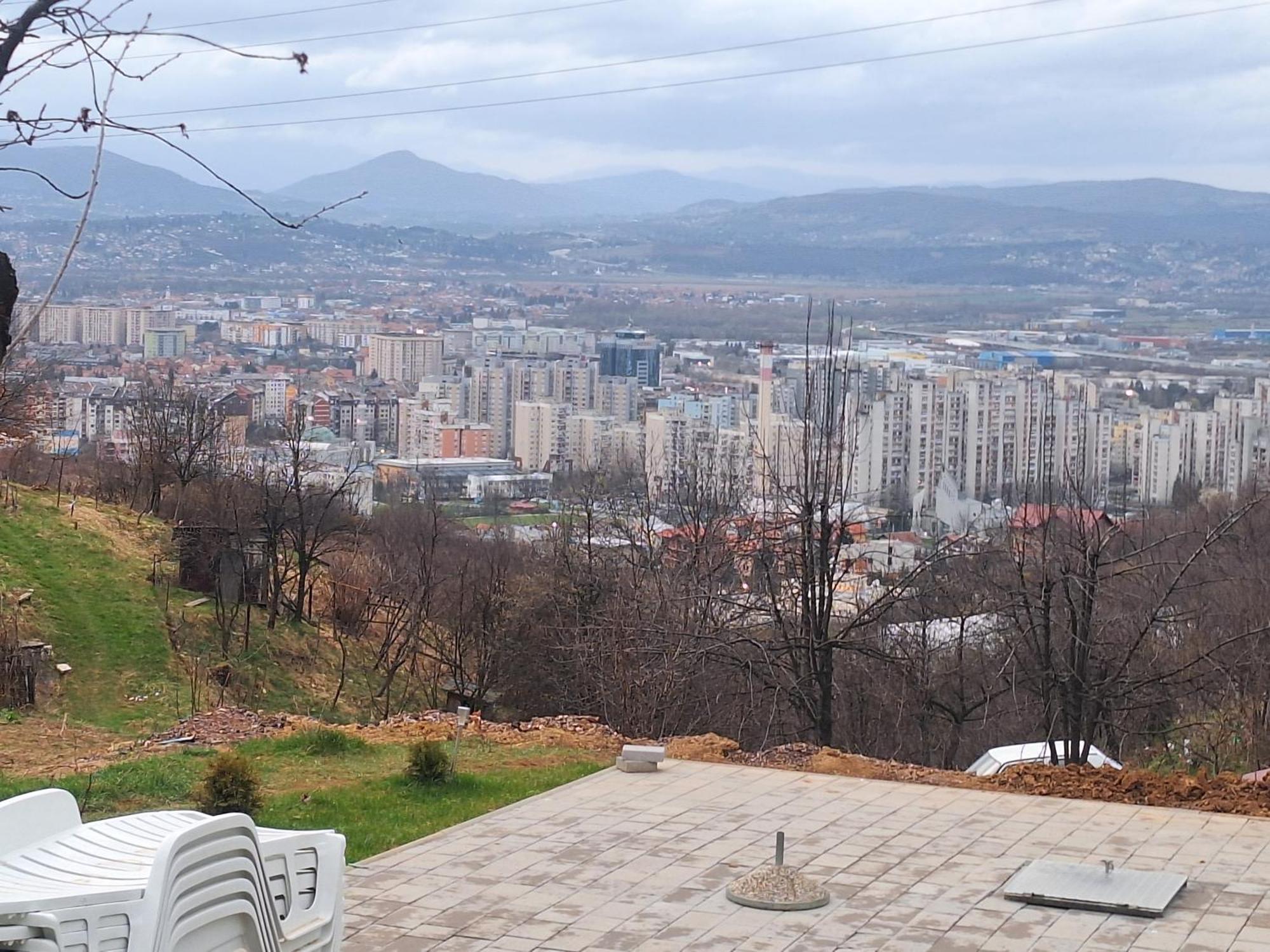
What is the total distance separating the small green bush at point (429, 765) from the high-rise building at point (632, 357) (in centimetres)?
6185

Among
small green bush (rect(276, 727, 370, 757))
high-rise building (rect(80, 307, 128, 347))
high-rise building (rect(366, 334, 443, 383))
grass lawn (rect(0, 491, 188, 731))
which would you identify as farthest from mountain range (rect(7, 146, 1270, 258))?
small green bush (rect(276, 727, 370, 757))

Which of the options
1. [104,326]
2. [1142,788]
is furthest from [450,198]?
[1142,788]

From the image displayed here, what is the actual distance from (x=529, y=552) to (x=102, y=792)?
14.5m

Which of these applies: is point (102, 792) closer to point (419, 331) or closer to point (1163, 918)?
point (1163, 918)

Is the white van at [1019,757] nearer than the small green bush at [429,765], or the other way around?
the small green bush at [429,765]

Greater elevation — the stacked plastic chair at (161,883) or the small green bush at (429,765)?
the stacked plastic chair at (161,883)

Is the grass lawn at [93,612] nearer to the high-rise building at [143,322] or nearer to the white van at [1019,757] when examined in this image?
the white van at [1019,757]

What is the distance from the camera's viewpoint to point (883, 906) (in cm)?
610

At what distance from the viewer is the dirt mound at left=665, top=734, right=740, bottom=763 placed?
9.66 meters

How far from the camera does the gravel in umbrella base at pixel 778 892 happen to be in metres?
6.03

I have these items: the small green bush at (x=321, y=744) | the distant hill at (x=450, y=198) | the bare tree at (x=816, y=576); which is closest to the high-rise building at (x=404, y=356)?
the distant hill at (x=450, y=198)

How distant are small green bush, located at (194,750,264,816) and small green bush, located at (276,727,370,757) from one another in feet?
7.47

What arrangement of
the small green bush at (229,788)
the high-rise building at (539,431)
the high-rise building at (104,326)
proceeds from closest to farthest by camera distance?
the small green bush at (229,788)
the high-rise building at (539,431)
the high-rise building at (104,326)

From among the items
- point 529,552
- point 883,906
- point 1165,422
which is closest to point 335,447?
point 529,552
